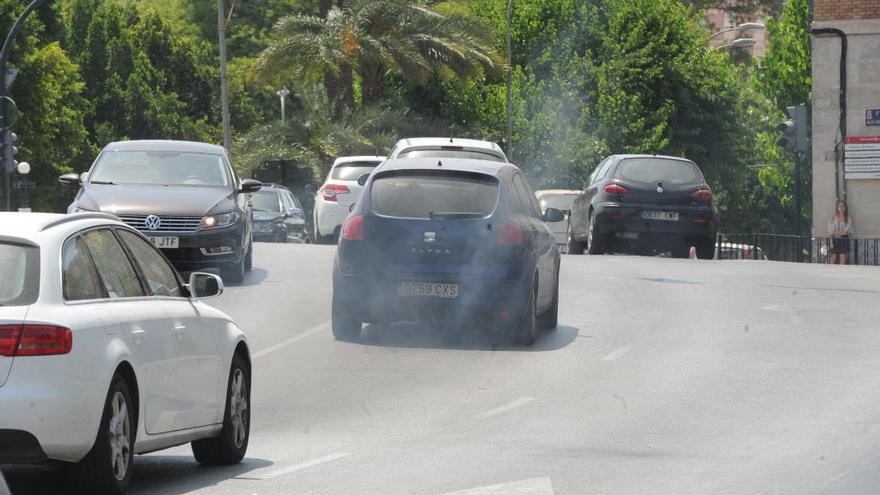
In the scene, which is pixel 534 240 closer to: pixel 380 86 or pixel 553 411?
pixel 553 411

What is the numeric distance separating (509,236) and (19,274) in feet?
29.0

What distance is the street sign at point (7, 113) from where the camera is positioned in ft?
128

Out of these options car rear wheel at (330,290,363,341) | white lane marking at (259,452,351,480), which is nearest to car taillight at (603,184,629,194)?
car rear wheel at (330,290,363,341)

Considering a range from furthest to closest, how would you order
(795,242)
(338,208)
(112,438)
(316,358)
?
(795,242), (338,208), (316,358), (112,438)

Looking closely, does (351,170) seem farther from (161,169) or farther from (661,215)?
(161,169)

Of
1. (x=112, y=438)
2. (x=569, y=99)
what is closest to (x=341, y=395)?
(x=112, y=438)

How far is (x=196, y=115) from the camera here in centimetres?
8919

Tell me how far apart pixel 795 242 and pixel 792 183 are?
28.8 m

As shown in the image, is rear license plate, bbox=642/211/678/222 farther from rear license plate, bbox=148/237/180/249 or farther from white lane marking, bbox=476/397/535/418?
white lane marking, bbox=476/397/535/418

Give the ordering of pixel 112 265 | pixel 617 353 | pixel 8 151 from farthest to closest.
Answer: pixel 8 151, pixel 617 353, pixel 112 265

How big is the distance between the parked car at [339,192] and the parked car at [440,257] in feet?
53.2

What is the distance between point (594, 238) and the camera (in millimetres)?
29891

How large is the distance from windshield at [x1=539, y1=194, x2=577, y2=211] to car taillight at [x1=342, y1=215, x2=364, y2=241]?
2463 cm

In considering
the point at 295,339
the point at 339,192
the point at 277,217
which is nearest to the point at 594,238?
the point at 339,192
